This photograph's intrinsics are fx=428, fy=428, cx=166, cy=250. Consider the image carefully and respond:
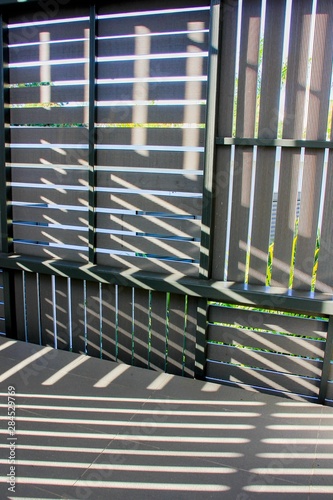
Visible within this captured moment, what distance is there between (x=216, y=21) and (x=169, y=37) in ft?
1.29

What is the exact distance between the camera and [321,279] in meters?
3.00

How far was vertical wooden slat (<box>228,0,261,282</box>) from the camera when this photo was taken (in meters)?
2.89

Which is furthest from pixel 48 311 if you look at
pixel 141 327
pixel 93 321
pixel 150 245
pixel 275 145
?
pixel 275 145

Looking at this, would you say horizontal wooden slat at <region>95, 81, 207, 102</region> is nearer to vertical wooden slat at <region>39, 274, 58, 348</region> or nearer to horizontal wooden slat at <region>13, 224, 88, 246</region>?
horizontal wooden slat at <region>13, 224, 88, 246</region>

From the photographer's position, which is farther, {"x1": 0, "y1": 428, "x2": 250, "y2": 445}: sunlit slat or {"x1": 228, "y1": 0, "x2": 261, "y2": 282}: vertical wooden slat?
{"x1": 228, "y1": 0, "x2": 261, "y2": 282}: vertical wooden slat

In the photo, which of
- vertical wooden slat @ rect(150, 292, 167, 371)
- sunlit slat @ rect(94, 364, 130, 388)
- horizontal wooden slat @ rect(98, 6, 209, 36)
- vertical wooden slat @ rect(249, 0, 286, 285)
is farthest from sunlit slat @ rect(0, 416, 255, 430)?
horizontal wooden slat @ rect(98, 6, 209, 36)

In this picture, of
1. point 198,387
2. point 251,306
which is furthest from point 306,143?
point 198,387

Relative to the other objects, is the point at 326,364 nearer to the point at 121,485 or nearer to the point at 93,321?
the point at 121,485

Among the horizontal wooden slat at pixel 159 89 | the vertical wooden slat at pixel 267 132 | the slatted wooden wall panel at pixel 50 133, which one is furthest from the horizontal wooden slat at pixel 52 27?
the vertical wooden slat at pixel 267 132

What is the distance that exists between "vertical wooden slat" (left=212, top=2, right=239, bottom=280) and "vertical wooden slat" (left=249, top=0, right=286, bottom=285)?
210mm

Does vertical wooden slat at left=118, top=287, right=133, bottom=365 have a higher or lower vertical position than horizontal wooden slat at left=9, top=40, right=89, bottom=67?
lower

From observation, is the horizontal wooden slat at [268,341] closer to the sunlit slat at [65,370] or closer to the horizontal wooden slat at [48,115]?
the sunlit slat at [65,370]

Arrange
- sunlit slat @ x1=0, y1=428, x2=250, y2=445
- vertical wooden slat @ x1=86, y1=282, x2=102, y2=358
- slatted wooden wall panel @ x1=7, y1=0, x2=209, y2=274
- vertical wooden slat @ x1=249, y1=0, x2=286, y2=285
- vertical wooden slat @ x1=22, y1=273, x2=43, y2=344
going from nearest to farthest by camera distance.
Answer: sunlit slat @ x1=0, y1=428, x2=250, y2=445
vertical wooden slat @ x1=249, y1=0, x2=286, y2=285
slatted wooden wall panel @ x1=7, y1=0, x2=209, y2=274
vertical wooden slat @ x1=86, y1=282, x2=102, y2=358
vertical wooden slat @ x1=22, y1=273, x2=43, y2=344

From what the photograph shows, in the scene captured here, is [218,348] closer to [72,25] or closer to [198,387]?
[198,387]
